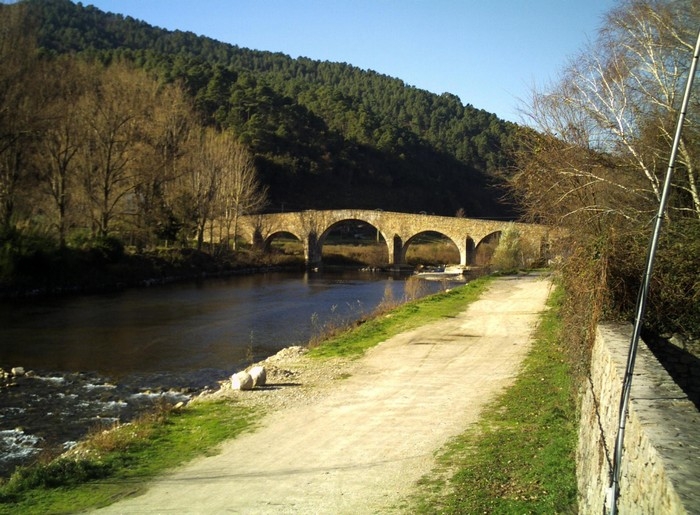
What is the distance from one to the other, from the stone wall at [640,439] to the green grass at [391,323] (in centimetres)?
846

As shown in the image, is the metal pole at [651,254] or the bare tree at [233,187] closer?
the metal pole at [651,254]

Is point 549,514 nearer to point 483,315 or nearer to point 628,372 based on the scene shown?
point 628,372

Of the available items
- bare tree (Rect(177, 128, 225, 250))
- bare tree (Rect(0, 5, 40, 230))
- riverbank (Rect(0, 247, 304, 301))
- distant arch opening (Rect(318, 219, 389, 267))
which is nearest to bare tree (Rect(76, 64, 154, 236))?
riverbank (Rect(0, 247, 304, 301))

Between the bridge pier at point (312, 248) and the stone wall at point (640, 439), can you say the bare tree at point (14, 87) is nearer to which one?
the stone wall at point (640, 439)

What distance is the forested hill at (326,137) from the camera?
77.0 meters

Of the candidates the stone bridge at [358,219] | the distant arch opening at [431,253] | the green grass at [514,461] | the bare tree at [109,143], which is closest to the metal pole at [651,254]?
the green grass at [514,461]

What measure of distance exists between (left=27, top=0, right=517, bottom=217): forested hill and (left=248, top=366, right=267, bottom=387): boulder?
2124 inches

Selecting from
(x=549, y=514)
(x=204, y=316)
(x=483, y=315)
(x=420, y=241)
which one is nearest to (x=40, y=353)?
(x=204, y=316)

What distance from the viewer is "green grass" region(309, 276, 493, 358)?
1530 cm

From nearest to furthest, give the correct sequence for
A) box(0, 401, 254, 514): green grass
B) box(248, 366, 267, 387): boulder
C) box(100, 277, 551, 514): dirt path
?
box(100, 277, 551, 514): dirt path < box(0, 401, 254, 514): green grass < box(248, 366, 267, 387): boulder

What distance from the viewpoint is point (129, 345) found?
59.7 feet

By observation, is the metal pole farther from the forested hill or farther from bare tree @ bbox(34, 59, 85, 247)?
the forested hill

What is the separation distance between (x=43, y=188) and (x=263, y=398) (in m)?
27.2

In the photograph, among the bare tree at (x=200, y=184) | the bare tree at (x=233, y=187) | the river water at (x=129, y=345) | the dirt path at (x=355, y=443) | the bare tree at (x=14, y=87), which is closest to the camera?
the dirt path at (x=355, y=443)
